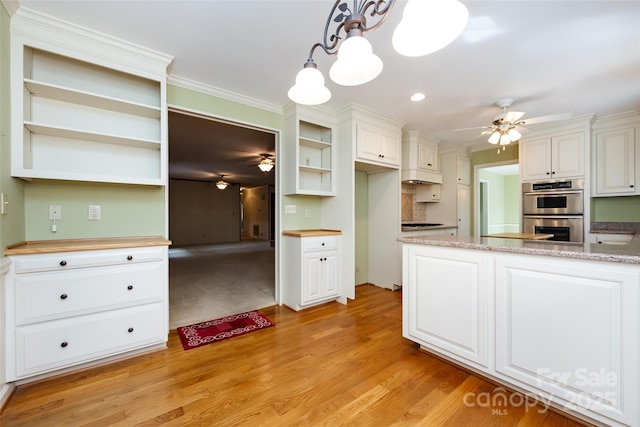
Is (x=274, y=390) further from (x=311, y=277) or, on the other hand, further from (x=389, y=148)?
(x=389, y=148)

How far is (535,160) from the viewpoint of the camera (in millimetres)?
3932

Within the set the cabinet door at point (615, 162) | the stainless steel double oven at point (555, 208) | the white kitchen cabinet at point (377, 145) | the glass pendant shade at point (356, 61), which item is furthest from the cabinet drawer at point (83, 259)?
the cabinet door at point (615, 162)

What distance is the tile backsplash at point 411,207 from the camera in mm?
4949

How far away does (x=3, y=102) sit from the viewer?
1.65 metres

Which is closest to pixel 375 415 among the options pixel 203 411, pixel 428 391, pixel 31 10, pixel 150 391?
pixel 428 391

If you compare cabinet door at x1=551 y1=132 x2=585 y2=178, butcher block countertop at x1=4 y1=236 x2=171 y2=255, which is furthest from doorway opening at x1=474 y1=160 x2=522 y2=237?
butcher block countertop at x1=4 y1=236 x2=171 y2=255

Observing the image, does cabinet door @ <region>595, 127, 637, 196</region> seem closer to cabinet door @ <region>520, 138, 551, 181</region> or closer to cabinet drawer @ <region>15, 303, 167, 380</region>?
cabinet door @ <region>520, 138, 551, 181</region>

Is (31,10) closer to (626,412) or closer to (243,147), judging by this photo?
(243,147)

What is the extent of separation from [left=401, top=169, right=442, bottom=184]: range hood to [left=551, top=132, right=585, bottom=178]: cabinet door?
156cm

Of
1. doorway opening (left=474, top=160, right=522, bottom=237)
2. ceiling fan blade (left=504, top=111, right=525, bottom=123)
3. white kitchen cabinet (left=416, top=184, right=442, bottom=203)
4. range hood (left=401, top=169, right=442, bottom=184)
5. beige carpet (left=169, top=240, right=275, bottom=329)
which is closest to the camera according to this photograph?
ceiling fan blade (left=504, top=111, right=525, bottom=123)

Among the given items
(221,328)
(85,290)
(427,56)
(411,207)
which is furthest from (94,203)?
(411,207)

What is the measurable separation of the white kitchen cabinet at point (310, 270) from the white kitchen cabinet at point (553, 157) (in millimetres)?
3189

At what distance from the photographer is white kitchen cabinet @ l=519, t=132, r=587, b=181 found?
3.56 meters

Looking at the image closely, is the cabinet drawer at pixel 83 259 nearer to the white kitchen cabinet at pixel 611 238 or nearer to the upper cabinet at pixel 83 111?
the upper cabinet at pixel 83 111
